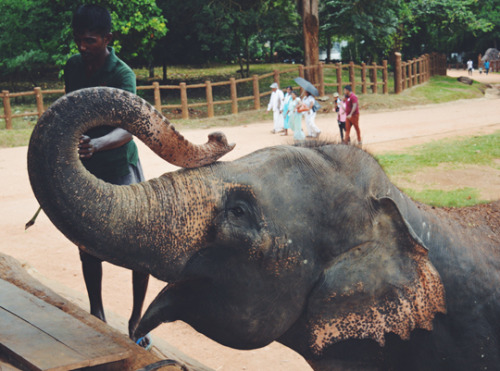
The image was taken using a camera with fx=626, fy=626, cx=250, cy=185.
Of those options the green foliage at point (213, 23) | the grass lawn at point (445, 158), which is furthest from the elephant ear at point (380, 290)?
the green foliage at point (213, 23)

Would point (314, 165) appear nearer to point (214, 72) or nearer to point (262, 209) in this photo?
point (262, 209)

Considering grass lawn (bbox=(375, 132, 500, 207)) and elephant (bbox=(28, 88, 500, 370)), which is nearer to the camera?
elephant (bbox=(28, 88, 500, 370))

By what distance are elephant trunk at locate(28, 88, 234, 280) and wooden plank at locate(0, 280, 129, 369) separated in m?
0.40

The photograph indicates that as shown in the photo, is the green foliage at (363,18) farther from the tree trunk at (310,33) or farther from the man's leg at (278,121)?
the man's leg at (278,121)

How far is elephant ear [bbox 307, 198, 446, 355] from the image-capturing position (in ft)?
6.74

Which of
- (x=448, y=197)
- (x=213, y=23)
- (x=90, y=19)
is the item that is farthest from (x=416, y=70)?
(x=90, y=19)

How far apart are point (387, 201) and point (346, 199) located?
0.14 m

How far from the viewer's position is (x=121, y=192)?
6.13 ft

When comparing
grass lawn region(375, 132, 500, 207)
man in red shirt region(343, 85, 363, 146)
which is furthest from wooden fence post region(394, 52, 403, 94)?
grass lawn region(375, 132, 500, 207)

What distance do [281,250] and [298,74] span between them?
28.8 m

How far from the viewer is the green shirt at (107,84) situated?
3.13 meters

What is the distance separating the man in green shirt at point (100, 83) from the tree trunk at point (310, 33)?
70.6 feet

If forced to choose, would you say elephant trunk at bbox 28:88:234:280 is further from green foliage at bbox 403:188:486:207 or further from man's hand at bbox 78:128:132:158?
green foliage at bbox 403:188:486:207

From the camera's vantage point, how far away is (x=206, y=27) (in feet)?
84.4
